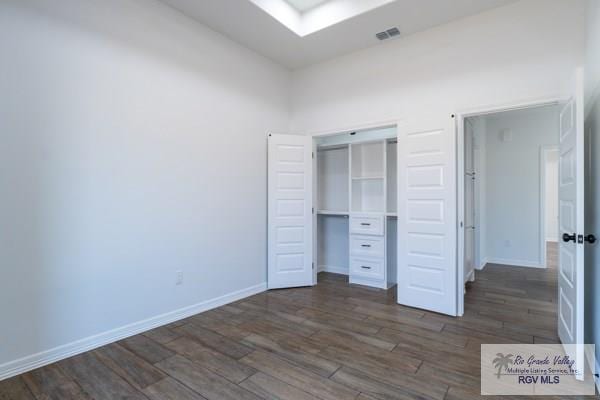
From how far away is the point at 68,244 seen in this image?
2.41 metres

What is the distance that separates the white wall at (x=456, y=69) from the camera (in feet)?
9.14

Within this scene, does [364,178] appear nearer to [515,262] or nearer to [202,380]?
[202,380]

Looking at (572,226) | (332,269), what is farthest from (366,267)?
(572,226)

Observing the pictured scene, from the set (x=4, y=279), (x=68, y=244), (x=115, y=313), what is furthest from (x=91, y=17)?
(x=115, y=313)

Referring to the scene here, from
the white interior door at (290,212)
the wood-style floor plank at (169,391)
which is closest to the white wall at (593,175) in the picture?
the wood-style floor plank at (169,391)

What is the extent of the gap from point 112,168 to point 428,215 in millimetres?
3202

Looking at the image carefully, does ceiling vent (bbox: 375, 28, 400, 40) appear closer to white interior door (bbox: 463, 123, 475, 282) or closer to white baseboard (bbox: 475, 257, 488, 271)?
white interior door (bbox: 463, 123, 475, 282)

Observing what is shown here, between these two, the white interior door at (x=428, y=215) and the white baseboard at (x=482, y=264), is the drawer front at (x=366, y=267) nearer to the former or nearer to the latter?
the white interior door at (x=428, y=215)

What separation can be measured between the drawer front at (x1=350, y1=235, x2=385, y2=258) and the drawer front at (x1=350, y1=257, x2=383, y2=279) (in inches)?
3.3

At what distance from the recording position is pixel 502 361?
2.34 metres

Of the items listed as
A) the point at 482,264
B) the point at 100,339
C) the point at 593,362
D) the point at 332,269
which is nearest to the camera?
the point at 593,362

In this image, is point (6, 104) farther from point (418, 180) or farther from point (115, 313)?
point (418, 180)

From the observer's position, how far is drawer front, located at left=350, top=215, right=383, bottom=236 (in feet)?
13.8

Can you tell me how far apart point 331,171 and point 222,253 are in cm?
238
